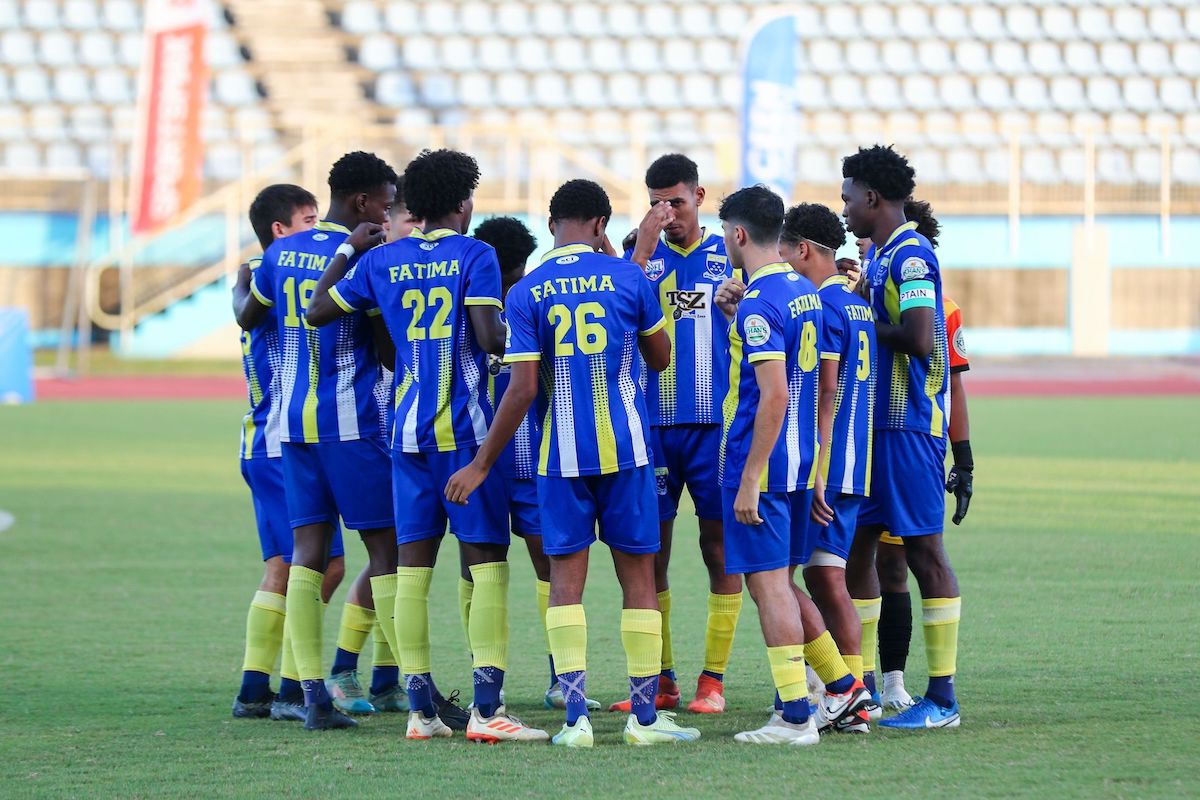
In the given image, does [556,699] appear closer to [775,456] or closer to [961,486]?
[775,456]

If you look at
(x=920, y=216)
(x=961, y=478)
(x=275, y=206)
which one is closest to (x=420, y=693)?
(x=275, y=206)

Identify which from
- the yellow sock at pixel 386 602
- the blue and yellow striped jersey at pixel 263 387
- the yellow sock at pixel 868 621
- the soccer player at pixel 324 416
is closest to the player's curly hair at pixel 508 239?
the soccer player at pixel 324 416

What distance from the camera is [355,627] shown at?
19.8ft

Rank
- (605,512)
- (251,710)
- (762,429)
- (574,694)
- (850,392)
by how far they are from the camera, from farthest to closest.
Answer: (251,710) < (850,392) < (605,512) < (574,694) < (762,429)

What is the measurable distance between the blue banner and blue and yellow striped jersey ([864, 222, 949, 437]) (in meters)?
17.2

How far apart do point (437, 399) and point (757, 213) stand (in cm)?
125

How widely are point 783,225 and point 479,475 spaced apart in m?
1.39

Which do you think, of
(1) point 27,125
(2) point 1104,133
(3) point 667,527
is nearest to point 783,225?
(3) point 667,527

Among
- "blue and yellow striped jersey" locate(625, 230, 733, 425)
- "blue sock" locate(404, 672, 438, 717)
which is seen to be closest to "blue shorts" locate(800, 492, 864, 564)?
"blue and yellow striped jersey" locate(625, 230, 733, 425)

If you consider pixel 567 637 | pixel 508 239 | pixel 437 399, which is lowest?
pixel 567 637

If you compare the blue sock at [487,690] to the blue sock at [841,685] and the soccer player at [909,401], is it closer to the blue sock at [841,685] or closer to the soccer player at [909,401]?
the blue sock at [841,685]

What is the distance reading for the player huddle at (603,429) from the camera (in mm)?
5086

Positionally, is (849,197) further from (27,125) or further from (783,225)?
(27,125)

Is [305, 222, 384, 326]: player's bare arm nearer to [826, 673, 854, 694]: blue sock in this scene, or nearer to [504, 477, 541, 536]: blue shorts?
[504, 477, 541, 536]: blue shorts
